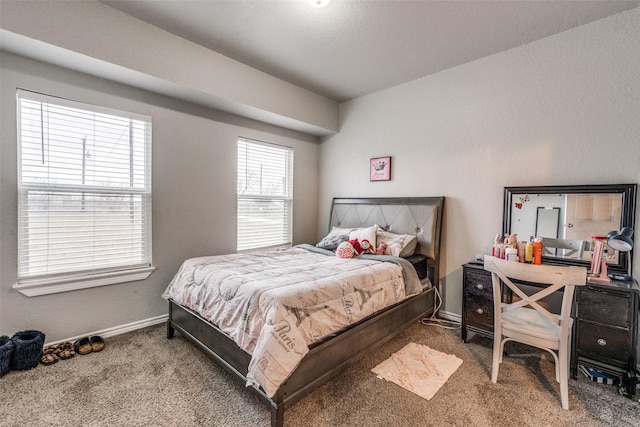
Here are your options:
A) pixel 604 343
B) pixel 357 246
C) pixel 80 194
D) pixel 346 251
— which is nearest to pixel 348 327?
pixel 346 251

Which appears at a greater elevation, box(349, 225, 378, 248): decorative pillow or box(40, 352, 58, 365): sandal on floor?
box(349, 225, 378, 248): decorative pillow

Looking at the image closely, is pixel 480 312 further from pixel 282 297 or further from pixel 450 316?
pixel 282 297

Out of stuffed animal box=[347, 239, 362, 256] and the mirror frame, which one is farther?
stuffed animal box=[347, 239, 362, 256]

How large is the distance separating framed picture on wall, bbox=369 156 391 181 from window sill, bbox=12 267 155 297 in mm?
2817

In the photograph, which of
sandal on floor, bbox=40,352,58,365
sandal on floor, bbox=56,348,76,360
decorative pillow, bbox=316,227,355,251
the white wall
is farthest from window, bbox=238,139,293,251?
sandal on floor, bbox=40,352,58,365

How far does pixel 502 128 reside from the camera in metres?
2.83

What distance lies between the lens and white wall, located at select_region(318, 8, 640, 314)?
228 cm

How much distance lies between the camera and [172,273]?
3.07 metres

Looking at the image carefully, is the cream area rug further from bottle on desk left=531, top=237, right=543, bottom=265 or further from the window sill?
the window sill

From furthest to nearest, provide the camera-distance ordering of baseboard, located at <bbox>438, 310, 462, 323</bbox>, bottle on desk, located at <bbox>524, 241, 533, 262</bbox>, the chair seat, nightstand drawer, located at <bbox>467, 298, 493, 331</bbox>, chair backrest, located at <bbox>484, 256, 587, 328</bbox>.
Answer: baseboard, located at <bbox>438, 310, 462, 323</bbox>, nightstand drawer, located at <bbox>467, 298, 493, 331</bbox>, bottle on desk, located at <bbox>524, 241, 533, 262</bbox>, the chair seat, chair backrest, located at <bbox>484, 256, 587, 328</bbox>

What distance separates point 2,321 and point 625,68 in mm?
5271

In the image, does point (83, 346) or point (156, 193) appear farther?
point (156, 193)

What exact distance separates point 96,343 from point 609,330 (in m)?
3.98

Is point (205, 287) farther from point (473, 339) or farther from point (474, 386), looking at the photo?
point (473, 339)
